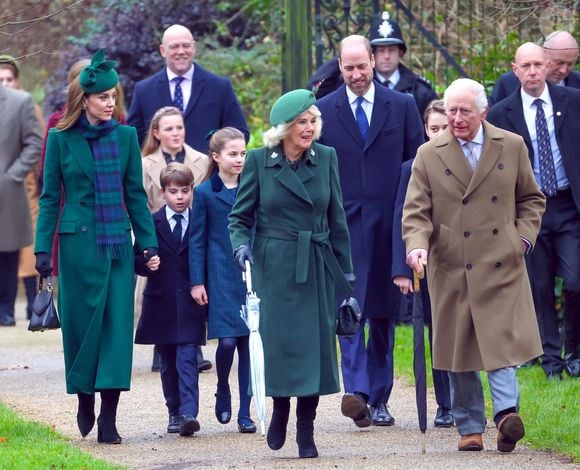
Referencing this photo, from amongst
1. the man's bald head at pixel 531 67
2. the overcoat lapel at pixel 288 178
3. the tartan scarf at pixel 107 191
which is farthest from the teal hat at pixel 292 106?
the man's bald head at pixel 531 67

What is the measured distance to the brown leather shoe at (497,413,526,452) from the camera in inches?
311

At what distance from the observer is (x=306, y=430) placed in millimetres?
8023

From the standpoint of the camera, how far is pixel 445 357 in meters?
8.29

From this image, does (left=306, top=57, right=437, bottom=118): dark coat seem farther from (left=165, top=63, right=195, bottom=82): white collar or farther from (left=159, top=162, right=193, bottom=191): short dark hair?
(left=159, top=162, right=193, bottom=191): short dark hair

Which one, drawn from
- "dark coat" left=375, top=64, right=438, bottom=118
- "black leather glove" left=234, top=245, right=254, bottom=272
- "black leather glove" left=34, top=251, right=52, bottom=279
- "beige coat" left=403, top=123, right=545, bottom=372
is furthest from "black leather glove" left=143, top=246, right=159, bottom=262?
"dark coat" left=375, top=64, right=438, bottom=118

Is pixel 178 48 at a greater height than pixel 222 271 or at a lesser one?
greater

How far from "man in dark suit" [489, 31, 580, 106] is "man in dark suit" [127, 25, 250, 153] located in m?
1.89

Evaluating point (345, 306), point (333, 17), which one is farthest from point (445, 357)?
point (333, 17)

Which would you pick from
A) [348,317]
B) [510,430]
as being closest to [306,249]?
[348,317]

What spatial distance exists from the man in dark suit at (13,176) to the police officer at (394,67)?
411 cm

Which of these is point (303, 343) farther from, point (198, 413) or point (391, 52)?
point (391, 52)

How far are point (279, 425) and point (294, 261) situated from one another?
832 mm

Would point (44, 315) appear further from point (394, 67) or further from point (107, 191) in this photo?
point (394, 67)

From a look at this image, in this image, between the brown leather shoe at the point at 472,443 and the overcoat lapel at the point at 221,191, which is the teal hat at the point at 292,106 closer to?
the overcoat lapel at the point at 221,191
